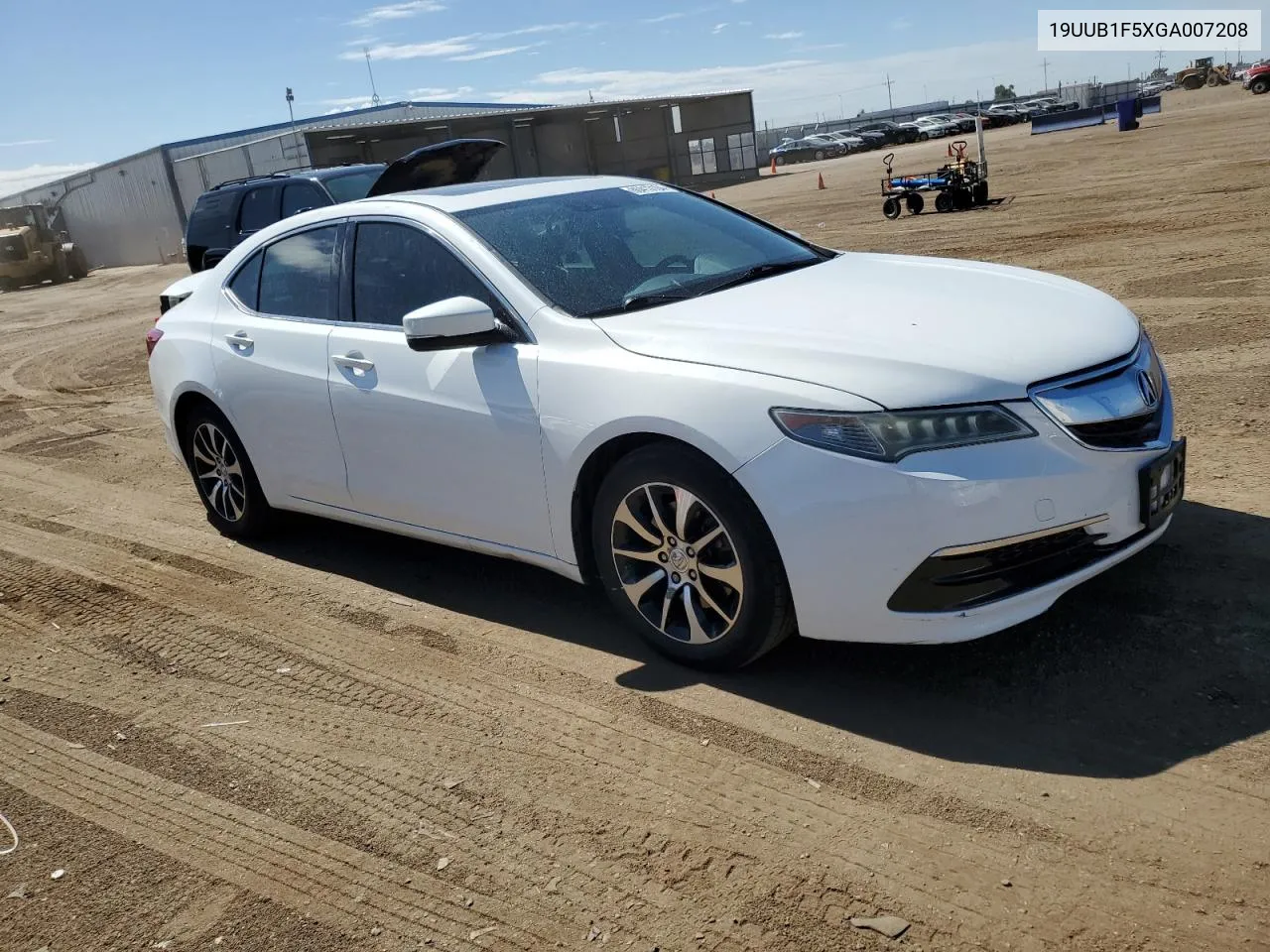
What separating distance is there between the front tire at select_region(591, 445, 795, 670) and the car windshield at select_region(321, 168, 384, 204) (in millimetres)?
10093

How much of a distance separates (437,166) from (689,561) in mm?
7652

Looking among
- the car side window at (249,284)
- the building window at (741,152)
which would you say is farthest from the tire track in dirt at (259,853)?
the building window at (741,152)

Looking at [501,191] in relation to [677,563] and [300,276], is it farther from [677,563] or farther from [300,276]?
[677,563]

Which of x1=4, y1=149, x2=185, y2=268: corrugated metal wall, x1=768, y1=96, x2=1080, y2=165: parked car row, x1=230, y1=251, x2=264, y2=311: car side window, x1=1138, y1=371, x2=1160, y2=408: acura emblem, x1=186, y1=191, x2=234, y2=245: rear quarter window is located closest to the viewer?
x1=1138, y1=371, x2=1160, y2=408: acura emblem

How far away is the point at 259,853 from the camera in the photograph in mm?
3205

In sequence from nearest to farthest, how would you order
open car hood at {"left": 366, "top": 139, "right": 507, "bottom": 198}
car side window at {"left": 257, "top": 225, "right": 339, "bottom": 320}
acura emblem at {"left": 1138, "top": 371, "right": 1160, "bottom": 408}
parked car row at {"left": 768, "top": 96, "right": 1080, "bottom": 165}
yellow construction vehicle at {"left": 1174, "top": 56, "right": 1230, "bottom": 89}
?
acura emblem at {"left": 1138, "top": 371, "right": 1160, "bottom": 408}, car side window at {"left": 257, "top": 225, "right": 339, "bottom": 320}, open car hood at {"left": 366, "top": 139, "right": 507, "bottom": 198}, parked car row at {"left": 768, "top": 96, "right": 1080, "bottom": 165}, yellow construction vehicle at {"left": 1174, "top": 56, "right": 1230, "bottom": 89}

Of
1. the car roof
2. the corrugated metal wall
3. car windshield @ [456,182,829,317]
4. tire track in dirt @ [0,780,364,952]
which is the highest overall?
the corrugated metal wall

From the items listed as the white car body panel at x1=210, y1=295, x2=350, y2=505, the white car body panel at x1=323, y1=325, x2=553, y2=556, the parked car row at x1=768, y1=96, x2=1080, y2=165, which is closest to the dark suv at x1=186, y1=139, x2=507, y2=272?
the white car body panel at x1=210, y1=295, x2=350, y2=505

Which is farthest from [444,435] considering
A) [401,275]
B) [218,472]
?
[218,472]

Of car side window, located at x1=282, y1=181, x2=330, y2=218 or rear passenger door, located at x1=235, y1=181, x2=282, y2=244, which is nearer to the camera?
car side window, located at x1=282, y1=181, x2=330, y2=218

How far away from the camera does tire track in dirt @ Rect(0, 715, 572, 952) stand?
111 inches

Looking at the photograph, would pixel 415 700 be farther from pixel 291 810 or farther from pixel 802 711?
pixel 802 711

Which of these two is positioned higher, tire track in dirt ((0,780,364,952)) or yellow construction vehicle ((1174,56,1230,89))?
yellow construction vehicle ((1174,56,1230,89))

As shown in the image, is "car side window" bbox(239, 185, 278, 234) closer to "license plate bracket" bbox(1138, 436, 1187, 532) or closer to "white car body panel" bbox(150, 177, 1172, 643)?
"white car body panel" bbox(150, 177, 1172, 643)
